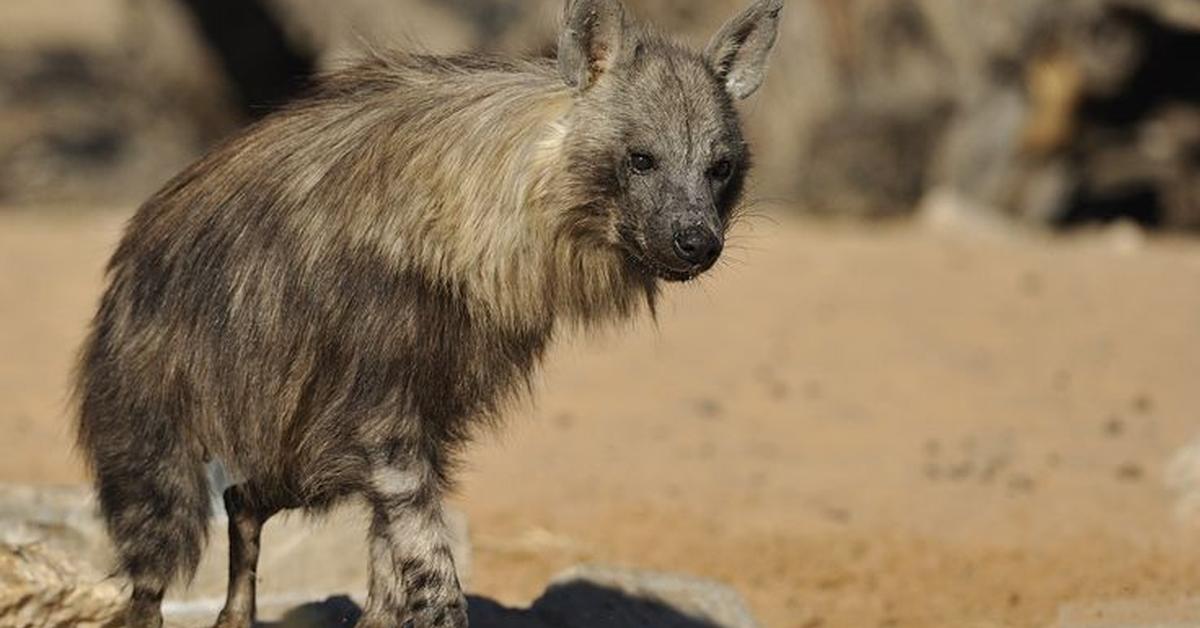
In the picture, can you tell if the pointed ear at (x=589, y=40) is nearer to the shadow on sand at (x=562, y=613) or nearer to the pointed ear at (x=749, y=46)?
the pointed ear at (x=749, y=46)

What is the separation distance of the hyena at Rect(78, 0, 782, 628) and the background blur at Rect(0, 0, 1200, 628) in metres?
0.55

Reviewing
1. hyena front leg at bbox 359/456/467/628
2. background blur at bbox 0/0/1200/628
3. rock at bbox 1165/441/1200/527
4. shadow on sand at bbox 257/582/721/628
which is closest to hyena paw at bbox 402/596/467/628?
hyena front leg at bbox 359/456/467/628

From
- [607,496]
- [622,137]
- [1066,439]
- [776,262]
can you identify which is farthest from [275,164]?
[776,262]

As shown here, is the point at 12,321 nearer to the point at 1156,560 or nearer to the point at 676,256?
the point at 1156,560

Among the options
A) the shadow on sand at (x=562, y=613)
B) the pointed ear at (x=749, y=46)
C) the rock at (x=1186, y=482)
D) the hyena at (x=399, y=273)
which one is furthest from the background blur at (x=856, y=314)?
the shadow on sand at (x=562, y=613)

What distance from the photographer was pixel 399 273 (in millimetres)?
4973

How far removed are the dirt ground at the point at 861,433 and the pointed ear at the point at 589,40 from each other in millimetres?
1480

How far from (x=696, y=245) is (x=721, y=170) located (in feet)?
0.94

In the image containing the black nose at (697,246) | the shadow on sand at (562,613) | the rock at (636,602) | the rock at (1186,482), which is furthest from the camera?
the rock at (1186,482)

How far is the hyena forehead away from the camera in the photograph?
4984 mm

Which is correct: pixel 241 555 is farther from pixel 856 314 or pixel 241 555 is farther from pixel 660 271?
pixel 856 314

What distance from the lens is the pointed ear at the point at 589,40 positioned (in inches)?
196

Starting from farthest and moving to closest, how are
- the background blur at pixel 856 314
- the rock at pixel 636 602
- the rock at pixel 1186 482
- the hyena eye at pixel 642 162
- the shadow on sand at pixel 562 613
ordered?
the rock at pixel 1186 482
the background blur at pixel 856 314
the rock at pixel 636 602
the shadow on sand at pixel 562 613
the hyena eye at pixel 642 162

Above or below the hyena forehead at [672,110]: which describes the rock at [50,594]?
below
